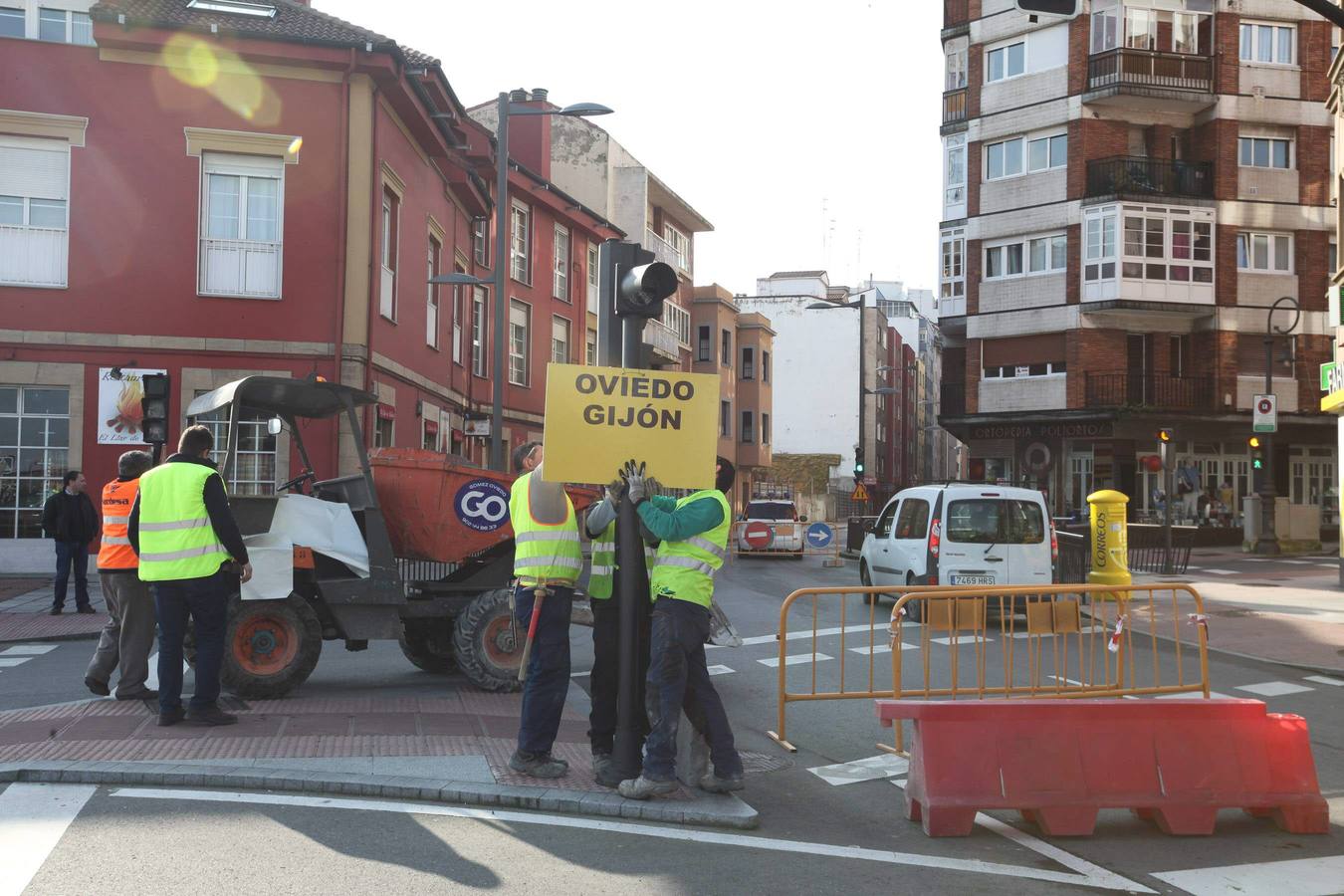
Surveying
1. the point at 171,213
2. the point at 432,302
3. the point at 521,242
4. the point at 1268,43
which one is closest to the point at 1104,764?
the point at 171,213

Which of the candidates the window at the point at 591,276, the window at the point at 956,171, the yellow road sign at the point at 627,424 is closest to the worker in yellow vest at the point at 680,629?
the yellow road sign at the point at 627,424

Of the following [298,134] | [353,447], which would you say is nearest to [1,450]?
[298,134]

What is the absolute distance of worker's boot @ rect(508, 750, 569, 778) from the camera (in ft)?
22.1

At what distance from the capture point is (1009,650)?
961 cm

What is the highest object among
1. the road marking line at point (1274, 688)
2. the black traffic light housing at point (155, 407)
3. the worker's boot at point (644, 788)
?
the black traffic light housing at point (155, 407)

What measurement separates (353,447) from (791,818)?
5236mm

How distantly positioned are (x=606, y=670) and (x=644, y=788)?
2.51ft

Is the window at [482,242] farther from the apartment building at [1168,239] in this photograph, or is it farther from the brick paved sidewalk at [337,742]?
the brick paved sidewalk at [337,742]

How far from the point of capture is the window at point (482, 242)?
30922mm

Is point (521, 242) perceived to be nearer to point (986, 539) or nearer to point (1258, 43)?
point (986, 539)

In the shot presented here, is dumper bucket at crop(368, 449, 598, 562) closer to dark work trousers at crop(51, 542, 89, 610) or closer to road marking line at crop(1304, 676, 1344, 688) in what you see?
dark work trousers at crop(51, 542, 89, 610)

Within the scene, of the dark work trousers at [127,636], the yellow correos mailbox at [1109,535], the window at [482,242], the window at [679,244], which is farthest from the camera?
the window at [679,244]

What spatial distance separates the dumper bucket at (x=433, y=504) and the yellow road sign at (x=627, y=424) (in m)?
3.62

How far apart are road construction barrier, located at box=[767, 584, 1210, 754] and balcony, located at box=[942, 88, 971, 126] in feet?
110
